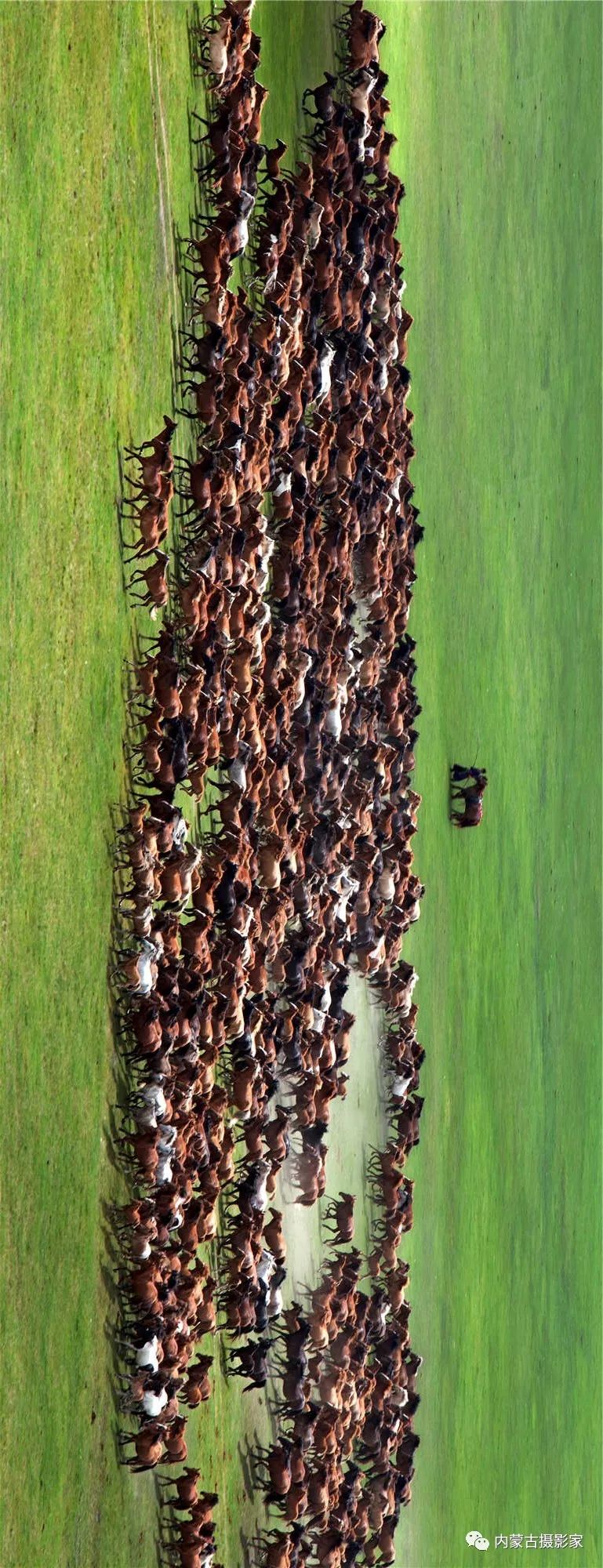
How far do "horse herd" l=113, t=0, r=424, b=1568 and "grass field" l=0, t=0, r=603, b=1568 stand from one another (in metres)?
0.30

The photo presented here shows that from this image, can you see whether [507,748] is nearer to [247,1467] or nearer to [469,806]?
[469,806]

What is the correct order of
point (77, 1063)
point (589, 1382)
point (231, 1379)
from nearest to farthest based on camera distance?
point (77, 1063)
point (231, 1379)
point (589, 1382)

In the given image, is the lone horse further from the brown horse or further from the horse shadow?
the horse shadow

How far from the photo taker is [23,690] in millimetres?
8578

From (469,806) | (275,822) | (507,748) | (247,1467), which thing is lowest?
(247,1467)

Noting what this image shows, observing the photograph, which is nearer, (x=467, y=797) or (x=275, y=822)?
(x=275, y=822)

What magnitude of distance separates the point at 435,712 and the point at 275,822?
4605 millimetres

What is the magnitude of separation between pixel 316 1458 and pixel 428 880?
4.86 metres

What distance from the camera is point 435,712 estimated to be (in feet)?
51.7

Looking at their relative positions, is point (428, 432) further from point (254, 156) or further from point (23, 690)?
point (23, 690)

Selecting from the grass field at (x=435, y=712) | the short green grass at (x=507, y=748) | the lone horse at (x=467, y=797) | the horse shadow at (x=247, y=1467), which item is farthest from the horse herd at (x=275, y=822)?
the lone horse at (x=467, y=797)

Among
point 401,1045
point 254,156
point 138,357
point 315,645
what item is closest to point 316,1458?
point 401,1045

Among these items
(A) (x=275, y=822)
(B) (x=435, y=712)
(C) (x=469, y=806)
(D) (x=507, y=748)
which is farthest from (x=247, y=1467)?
(D) (x=507, y=748)

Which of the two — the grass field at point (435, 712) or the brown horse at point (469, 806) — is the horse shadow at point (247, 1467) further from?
the brown horse at point (469, 806)
